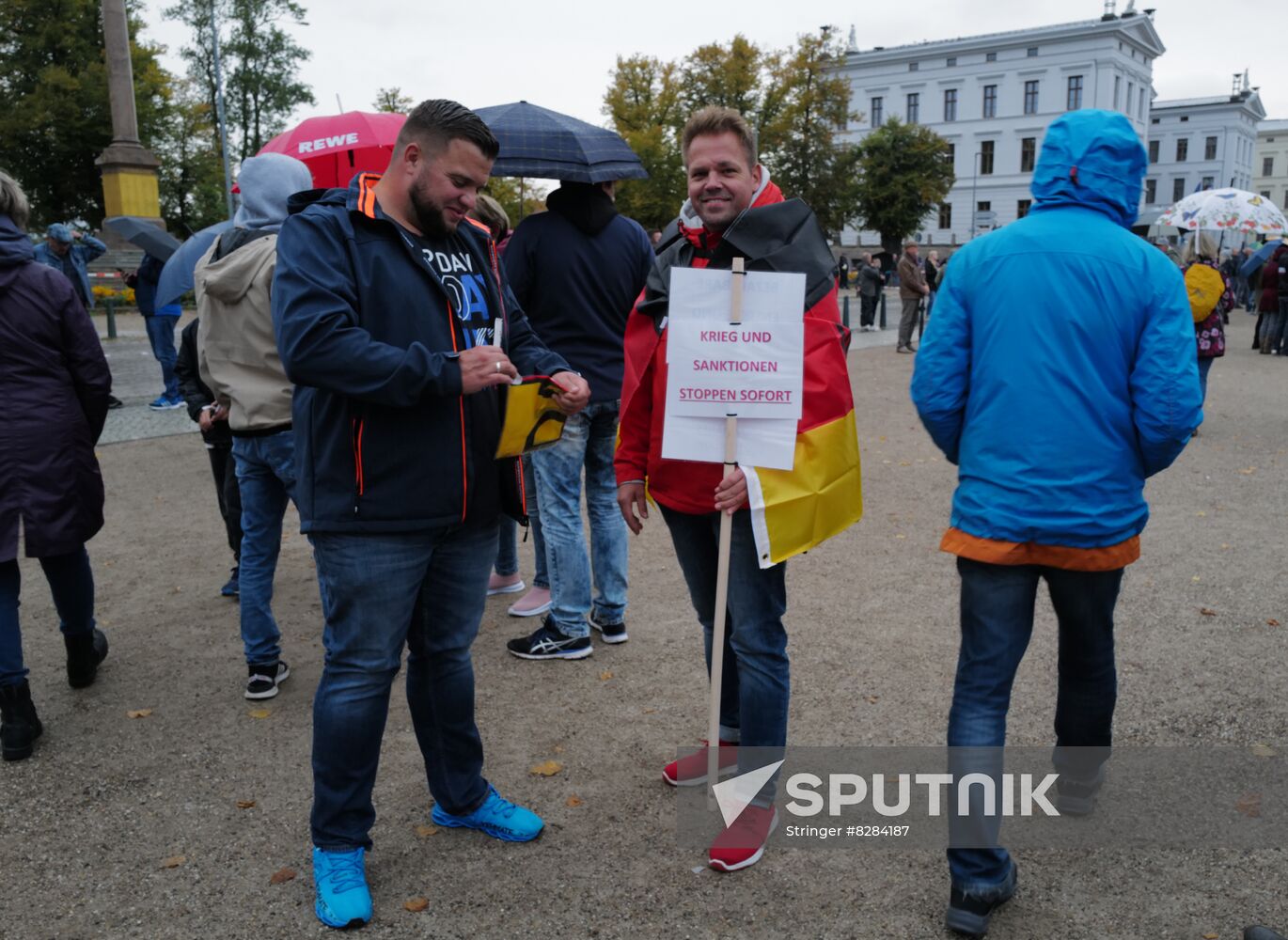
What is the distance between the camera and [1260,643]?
4.82 meters

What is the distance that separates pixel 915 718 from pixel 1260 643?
75.2 inches

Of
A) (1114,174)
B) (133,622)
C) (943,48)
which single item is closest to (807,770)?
(1114,174)

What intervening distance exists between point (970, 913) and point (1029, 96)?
8293cm

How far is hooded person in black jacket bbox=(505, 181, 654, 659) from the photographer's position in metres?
4.67

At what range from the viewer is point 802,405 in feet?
10.0

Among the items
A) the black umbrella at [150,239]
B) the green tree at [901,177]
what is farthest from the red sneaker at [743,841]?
the green tree at [901,177]

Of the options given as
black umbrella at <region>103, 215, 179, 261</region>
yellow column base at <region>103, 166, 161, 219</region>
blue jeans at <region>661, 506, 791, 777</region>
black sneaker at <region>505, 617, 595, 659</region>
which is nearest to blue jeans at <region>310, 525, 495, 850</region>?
blue jeans at <region>661, 506, 791, 777</region>

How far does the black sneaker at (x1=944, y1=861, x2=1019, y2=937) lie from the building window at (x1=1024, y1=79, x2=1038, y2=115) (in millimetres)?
82230

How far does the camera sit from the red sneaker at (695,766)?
Result: 141 inches

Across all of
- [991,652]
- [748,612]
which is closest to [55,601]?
[748,612]

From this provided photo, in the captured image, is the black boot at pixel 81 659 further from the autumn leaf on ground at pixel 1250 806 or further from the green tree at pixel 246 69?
the green tree at pixel 246 69

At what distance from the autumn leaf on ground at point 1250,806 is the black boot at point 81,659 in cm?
447

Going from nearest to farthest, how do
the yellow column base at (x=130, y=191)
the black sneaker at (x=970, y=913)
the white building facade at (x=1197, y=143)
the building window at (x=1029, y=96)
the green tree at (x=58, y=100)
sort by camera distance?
the black sneaker at (x=970, y=913) < the yellow column base at (x=130, y=191) < the green tree at (x=58, y=100) < the building window at (x=1029, y=96) < the white building facade at (x=1197, y=143)

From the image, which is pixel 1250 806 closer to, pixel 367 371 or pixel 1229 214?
pixel 367 371
